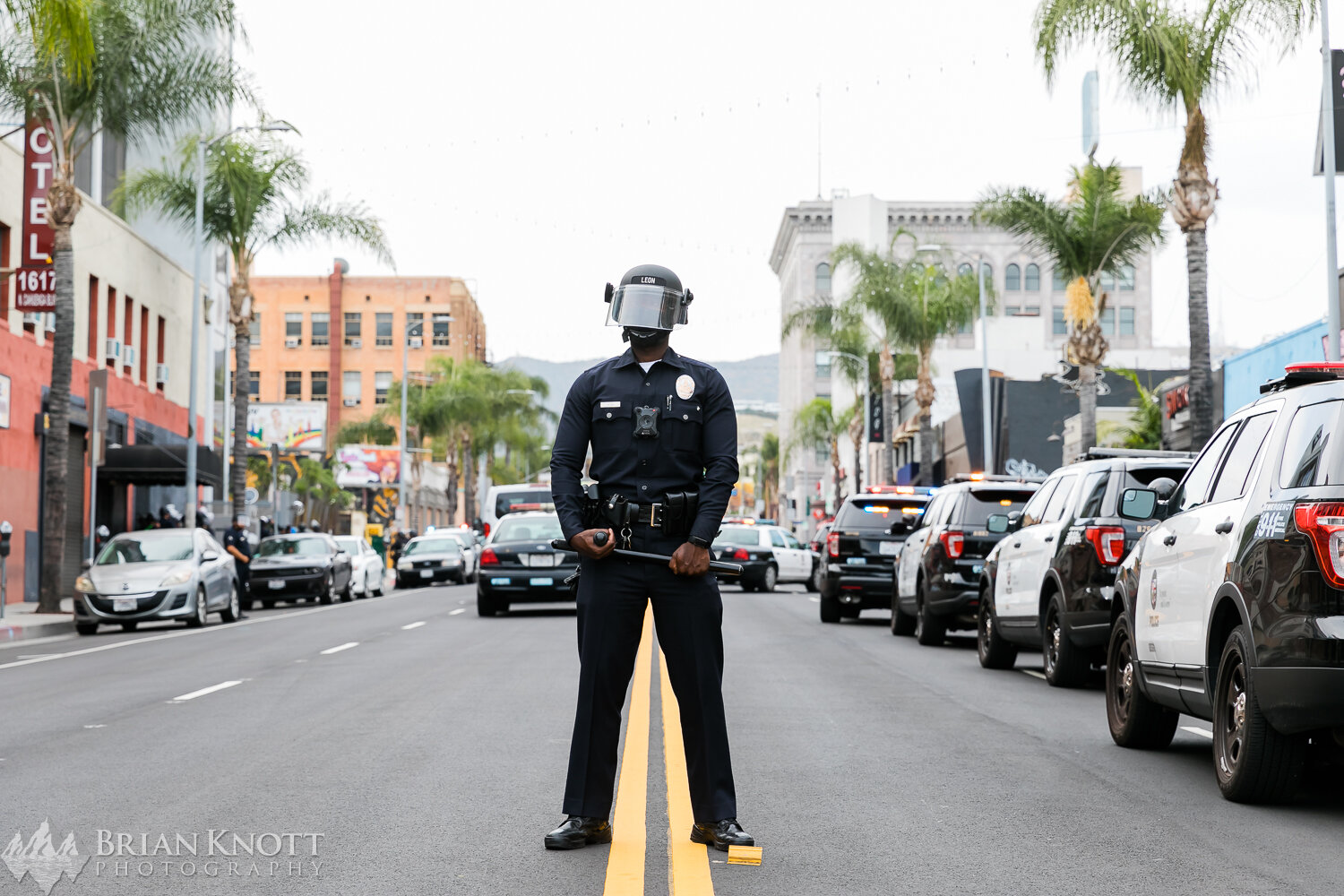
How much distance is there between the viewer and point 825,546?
77.6 feet

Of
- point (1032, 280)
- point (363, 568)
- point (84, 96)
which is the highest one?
point (1032, 280)

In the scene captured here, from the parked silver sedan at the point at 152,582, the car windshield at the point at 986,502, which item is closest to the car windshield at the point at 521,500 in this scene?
the parked silver sedan at the point at 152,582

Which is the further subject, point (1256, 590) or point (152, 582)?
point (152, 582)

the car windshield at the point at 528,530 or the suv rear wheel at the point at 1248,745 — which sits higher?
the car windshield at the point at 528,530

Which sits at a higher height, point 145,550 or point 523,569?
point 145,550

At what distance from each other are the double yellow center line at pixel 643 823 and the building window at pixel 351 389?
9075 centimetres

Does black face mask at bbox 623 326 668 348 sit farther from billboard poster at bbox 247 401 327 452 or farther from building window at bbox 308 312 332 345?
building window at bbox 308 312 332 345

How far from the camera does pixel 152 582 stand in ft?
76.4

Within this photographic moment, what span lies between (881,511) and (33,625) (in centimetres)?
1218

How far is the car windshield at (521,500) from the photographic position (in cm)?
4722

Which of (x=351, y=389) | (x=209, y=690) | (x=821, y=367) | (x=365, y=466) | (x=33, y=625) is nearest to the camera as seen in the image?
(x=209, y=690)

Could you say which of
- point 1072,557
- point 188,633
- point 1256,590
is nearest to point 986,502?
point 1072,557

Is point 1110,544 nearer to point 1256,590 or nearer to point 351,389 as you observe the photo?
point 1256,590

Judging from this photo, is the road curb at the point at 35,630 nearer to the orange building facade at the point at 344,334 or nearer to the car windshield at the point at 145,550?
the car windshield at the point at 145,550
